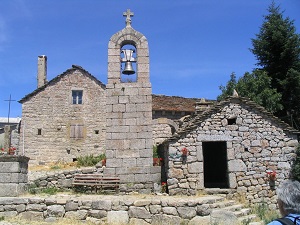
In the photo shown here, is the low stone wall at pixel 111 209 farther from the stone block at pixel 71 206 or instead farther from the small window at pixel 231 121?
the small window at pixel 231 121

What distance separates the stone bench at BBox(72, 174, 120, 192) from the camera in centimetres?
1084

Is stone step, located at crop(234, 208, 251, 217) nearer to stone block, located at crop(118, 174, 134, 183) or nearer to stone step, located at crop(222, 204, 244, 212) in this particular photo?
stone step, located at crop(222, 204, 244, 212)

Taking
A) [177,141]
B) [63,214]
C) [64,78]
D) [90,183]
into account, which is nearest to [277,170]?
[177,141]

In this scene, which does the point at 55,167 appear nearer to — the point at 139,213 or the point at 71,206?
the point at 71,206

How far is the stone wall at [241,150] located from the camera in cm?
1097

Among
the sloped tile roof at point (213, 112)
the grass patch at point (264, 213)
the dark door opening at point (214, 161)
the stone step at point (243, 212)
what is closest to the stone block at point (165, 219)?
the stone step at point (243, 212)

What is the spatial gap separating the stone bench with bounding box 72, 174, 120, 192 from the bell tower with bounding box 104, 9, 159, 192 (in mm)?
245

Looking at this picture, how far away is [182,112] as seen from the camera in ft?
68.9

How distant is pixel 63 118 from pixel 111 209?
1473 cm

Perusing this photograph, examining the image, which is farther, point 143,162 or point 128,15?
point 128,15

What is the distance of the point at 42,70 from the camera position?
2347 centimetres

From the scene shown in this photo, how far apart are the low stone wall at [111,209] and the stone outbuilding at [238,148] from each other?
2.02 metres

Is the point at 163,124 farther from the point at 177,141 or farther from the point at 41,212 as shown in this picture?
the point at 41,212

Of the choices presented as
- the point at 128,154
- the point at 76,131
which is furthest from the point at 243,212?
the point at 76,131
